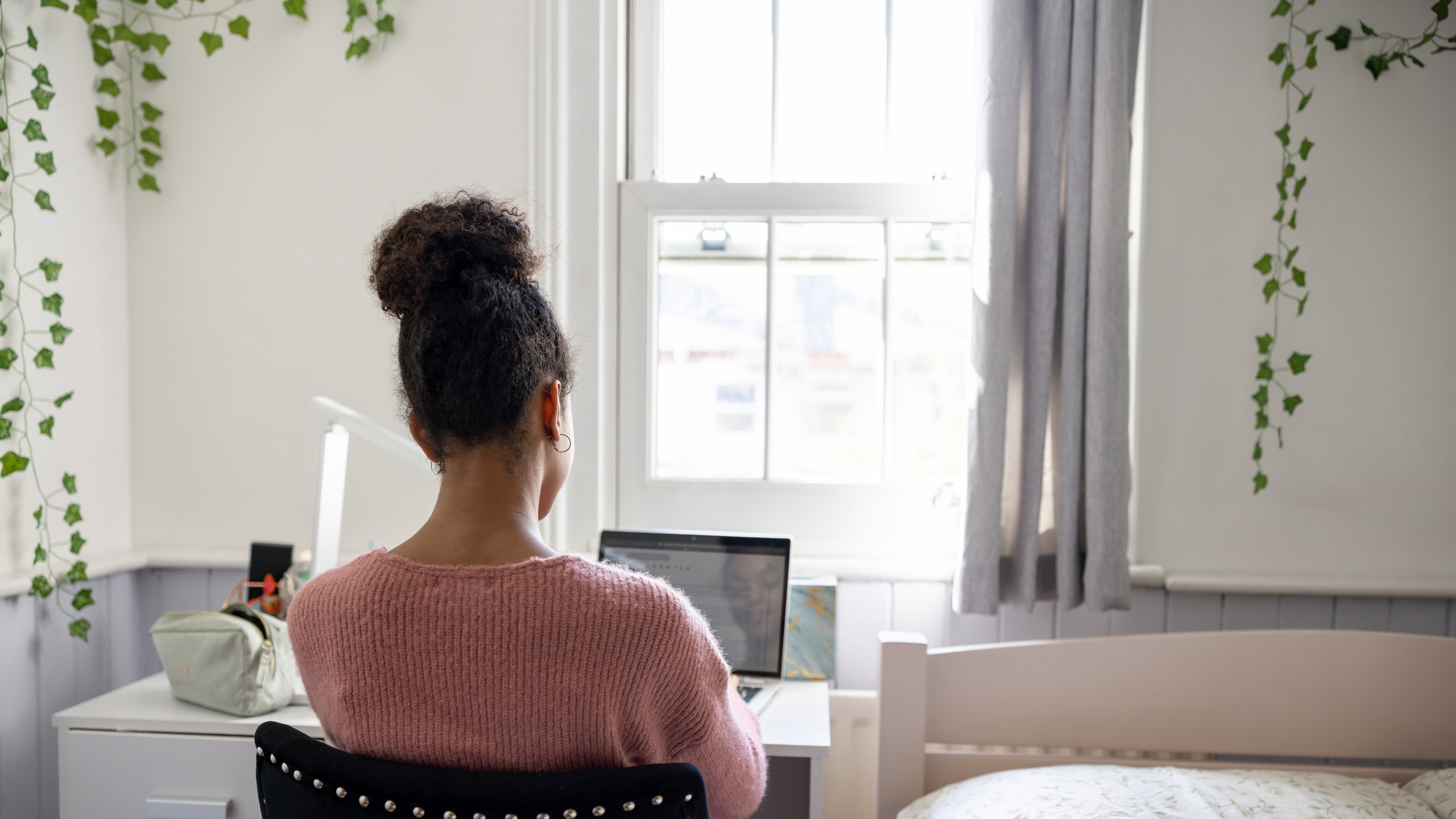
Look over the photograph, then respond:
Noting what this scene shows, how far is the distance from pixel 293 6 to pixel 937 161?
52.0 inches

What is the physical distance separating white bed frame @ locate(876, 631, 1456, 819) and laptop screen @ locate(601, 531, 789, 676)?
21 cm

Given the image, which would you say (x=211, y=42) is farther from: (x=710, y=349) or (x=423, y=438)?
(x=423, y=438)

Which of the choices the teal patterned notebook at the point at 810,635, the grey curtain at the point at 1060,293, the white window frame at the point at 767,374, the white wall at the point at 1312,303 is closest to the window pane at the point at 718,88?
the white window frame at the point at 767,374

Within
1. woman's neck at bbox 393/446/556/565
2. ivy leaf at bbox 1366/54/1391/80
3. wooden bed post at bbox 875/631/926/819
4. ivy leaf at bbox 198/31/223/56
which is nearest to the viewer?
woman's neck at bbox 393/446/556/565

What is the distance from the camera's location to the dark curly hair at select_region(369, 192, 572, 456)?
31.8 inches

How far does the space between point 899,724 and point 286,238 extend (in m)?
1.51

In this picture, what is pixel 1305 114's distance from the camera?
1.65m

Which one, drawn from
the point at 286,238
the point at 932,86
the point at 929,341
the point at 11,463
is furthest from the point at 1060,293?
the point at 11,463

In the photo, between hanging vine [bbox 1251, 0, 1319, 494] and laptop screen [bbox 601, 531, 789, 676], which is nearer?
laptop screen [bbox 601, 531, 789, 676]

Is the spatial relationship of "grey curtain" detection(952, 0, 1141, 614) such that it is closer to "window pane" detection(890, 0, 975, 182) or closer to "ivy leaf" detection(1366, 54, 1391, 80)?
"window pane" detection(890, 0, 975, 182)

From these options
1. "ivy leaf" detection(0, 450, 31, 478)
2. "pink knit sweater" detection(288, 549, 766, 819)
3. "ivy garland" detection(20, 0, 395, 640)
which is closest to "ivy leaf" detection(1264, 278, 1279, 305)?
"pink knit sweater" detection(288, 549, 766, 819)

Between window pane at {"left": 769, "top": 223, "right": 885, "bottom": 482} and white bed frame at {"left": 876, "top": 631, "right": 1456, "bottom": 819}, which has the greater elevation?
window pane at {"left": 769, "top": 223, "right": 885, "bottom": 482}

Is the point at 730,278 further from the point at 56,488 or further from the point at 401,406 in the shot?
the point at 56,488

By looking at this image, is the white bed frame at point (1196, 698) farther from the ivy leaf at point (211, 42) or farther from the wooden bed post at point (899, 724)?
the ivy leaf at point (211, 42)
